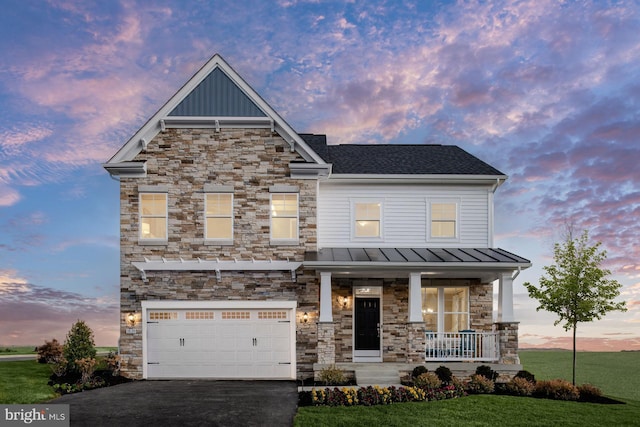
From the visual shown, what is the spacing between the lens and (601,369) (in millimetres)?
27797

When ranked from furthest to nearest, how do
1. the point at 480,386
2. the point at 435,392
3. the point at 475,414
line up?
the point at 480,386 → the point at 435,392 → the point at 475,414

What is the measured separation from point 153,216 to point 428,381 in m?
11.1

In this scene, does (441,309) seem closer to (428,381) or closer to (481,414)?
(428,381)

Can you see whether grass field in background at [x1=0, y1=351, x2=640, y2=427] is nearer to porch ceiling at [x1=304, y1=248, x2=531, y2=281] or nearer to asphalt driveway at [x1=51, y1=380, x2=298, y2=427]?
asphalt driveway at [x1=51, y1=380, x2=298, y2=427]

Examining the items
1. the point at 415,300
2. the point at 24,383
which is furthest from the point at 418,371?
the point at 24,383

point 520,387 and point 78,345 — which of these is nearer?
point 520,387

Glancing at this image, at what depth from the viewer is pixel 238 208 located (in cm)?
1930

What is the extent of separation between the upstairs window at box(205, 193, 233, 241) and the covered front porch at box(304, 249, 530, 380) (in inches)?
134

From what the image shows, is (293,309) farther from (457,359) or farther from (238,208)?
(457,359)

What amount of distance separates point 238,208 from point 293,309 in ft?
13.7

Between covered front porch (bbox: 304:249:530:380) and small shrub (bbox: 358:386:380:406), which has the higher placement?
covered front porch (bbox: 304:249:530:380)

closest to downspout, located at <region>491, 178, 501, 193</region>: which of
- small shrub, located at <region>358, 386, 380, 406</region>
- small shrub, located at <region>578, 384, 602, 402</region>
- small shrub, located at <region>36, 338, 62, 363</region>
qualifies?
small shrub, located at <region>578, 384, 602, 402</region>

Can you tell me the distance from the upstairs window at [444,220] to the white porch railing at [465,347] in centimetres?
415

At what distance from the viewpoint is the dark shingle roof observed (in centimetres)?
2100
